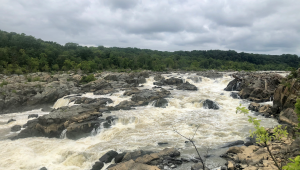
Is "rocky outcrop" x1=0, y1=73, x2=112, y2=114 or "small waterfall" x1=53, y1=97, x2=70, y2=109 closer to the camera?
"rocky outcrop" x1=0, y1=73, x2=112, y2=114

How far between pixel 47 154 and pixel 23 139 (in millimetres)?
3938

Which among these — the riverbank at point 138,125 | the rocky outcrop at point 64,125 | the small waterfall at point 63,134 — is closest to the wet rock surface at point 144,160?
the riverbank at point 138,125

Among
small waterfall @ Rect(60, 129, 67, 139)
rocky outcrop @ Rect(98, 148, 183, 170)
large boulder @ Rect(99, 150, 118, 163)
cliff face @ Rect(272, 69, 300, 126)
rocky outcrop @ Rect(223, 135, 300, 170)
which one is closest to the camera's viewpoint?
rocky outcrop @ Rect(223, 135, 300, 170)

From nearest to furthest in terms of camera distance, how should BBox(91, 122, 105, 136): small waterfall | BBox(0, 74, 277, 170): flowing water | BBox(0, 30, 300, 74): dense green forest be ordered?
BBox(0, 74, 277, 170): flowing water
BBox(91, 122, 105, 136): small waterfall
BBox(0, 30, 300, 74): dense green forest

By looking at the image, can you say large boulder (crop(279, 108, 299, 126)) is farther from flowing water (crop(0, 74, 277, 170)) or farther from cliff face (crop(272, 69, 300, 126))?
flowing water (crop(0, 74, 277, 170))

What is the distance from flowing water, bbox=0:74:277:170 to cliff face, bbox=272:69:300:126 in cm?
117

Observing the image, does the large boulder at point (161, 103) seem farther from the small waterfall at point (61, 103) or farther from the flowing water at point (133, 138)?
the small waterfall at point (61, 103)

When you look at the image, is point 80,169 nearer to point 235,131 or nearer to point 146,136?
point 146,136

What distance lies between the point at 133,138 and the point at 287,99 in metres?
14.6

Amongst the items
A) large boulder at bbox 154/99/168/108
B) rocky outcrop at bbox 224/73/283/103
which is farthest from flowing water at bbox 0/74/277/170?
rocky outcrop at bbox 224/73/283/103

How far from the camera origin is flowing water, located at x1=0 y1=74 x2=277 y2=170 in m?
10.6

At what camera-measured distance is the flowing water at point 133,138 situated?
10625 millimetres

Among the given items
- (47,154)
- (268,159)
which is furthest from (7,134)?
(268,159)

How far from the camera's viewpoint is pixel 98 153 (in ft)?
36.1
